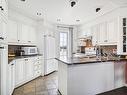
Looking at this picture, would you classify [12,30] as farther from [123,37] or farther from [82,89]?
[123,37]

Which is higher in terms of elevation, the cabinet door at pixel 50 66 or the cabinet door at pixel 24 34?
the cabinet door at pixel 24 34

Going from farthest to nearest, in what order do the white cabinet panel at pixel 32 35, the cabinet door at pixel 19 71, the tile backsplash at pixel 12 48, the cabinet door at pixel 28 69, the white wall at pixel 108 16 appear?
the white cabinet panel at pixel 32 35, the tile backsplash at pixel 12 48, the cabinet door at pixel 28 69, the white wall at pixel 108 16, the cabinet door at pixel 19 71

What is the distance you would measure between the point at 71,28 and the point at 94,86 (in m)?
4.74

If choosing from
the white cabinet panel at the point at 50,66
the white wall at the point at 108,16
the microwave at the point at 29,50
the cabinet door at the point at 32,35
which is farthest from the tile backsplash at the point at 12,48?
the white wall at the point at 108,16

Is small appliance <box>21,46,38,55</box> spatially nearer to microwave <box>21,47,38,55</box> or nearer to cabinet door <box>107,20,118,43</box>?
microwave <box>21,47,38,55</box>

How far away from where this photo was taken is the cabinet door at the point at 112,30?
12.8 feet

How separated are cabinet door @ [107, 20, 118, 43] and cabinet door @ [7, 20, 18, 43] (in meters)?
3.33

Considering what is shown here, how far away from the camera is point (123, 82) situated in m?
3.25

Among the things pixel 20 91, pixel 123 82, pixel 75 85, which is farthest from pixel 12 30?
pixel 123 82

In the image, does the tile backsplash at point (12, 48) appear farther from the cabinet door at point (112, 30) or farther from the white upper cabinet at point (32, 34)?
the cabinet door at point (112, 30)

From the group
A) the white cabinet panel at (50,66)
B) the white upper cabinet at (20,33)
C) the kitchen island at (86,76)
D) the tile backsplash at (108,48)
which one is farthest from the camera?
the white cabinet panel at (50,66)

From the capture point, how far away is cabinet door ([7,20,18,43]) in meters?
3.79

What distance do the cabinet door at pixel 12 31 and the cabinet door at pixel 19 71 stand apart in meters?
0.84

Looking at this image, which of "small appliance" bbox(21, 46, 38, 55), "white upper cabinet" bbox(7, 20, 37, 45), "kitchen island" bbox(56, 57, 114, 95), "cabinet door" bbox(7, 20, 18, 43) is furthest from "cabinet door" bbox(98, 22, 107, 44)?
"cabinet door" bbox(7, 20, 18, 43)
